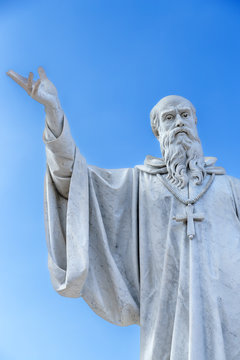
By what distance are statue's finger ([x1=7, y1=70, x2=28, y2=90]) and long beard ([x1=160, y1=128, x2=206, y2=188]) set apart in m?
1.56

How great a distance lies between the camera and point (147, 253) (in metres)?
6.64

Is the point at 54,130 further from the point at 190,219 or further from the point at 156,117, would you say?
the point at 190,219

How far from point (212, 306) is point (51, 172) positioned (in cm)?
202

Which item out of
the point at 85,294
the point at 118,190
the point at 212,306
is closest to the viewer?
the point at 212,306

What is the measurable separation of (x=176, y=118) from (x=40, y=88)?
1.49 m

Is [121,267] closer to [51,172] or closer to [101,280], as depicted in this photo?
[101,280]

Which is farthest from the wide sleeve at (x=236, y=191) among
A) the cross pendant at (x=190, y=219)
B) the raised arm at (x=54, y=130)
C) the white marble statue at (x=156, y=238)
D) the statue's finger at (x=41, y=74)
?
the statue's finger at (x=41, y=74)

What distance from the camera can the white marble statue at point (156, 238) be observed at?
613 centimetres

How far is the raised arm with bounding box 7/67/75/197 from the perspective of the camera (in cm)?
647

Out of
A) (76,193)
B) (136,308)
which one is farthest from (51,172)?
(136,308)

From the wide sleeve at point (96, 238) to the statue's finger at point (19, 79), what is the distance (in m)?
0.61

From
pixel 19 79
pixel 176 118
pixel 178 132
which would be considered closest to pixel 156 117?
pixel 176 118

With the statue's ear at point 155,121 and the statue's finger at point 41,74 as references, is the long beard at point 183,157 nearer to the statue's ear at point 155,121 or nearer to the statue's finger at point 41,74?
the statue's ear at point 155,121

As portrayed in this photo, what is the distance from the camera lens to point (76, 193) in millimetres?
6645
